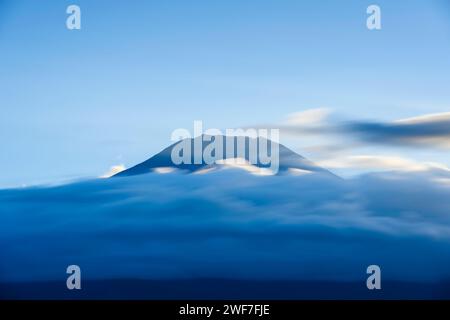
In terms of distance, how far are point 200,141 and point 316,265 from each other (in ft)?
3.03

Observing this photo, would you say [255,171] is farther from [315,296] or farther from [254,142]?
[315,296]

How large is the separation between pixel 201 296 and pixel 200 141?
2.76 feet

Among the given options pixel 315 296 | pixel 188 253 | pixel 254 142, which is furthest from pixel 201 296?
pixel 254 142

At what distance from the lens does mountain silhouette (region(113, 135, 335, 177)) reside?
4152 mm

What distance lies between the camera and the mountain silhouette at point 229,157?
415 cm

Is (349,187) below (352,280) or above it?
above

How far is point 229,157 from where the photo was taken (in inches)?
166

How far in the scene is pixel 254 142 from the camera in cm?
418

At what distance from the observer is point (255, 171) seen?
4.21 m

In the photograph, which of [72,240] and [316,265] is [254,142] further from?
[72,240]
